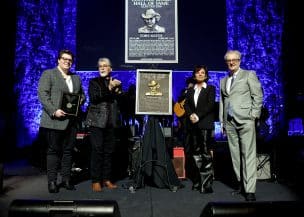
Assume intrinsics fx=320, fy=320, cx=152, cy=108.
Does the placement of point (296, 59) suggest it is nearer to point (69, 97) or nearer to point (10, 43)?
point (69, 97)

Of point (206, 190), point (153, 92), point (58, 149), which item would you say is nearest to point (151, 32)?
point (153, 92)

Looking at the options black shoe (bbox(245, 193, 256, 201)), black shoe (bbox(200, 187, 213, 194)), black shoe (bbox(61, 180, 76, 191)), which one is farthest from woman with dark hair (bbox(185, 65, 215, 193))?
black shoe (bbox(61, 180, 76, 191))

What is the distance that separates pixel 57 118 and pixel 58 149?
424mm

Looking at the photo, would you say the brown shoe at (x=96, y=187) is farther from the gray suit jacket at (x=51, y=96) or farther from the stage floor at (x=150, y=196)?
the gray suit jacket at (x=51, y=96)

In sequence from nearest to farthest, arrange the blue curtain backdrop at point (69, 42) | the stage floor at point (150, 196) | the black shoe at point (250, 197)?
the stage floor at point (150, 196)
the black shoe at point (250, 197)
the blue curtain backdrop at point (69, 42)

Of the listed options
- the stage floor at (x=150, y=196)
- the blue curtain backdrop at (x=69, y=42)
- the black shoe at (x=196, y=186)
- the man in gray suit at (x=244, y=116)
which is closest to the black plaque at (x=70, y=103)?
the stage floor at (x=150, y=196)

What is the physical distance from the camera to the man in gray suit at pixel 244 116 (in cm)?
386

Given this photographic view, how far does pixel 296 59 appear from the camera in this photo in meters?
7.42

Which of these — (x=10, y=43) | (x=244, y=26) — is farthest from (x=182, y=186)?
(x=10, y=43)

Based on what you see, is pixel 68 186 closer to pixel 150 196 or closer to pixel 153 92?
pixel 150 196

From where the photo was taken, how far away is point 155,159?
4.43 metres

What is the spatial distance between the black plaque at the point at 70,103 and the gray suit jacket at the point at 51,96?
8cm

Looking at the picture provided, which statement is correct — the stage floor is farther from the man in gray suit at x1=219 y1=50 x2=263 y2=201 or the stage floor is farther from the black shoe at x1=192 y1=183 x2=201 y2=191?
the man in gray suit at x1=219 y1=50 x2=263 y2=201

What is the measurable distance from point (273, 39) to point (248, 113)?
4203 millimetres
